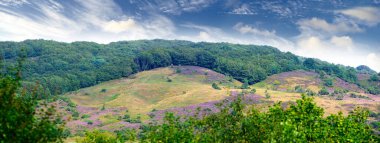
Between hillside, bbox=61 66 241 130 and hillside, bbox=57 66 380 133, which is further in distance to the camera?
hillside, bbox=61 66 241 130

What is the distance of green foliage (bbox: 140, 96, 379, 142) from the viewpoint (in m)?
21.8

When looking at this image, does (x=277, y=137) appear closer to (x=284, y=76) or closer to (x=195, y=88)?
(x=195, y=88)

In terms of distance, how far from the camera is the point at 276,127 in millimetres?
23875

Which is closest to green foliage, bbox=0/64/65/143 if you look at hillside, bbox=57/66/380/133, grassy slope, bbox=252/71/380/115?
hillside, bbox=57/66/380/133

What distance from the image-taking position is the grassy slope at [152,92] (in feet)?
403

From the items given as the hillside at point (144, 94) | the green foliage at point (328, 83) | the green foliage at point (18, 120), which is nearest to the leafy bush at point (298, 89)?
the green foliage at point (328, 83)

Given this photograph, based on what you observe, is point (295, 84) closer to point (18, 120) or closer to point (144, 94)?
point (144, 94)

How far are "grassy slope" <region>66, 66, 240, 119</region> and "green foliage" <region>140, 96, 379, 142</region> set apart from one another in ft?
263

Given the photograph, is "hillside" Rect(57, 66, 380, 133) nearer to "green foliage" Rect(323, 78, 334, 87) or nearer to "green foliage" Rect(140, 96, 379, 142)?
"green foliage" Rect(323, 78, 334, 87)

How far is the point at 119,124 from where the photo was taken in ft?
313

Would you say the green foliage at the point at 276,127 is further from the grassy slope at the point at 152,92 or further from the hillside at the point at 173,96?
the grassy slope at the point at 152,92

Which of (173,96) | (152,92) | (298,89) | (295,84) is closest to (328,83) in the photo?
(295,84)

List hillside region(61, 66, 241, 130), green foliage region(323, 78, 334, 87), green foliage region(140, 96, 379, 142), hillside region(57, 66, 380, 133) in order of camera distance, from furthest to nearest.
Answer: green foliage region(323, 78, 334, 87) < hillside region(61, 66, 241, 130) < hillside region(57, 66, 380, 133) < green foliage region(140, 96, 379, 142)

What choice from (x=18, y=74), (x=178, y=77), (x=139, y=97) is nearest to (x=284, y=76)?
(x=178, y=77)
